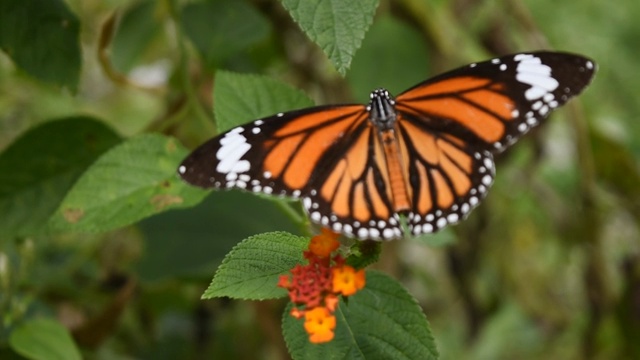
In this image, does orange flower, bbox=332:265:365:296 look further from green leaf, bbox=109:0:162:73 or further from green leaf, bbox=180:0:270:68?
green leaf, bbox=109:0:162:73

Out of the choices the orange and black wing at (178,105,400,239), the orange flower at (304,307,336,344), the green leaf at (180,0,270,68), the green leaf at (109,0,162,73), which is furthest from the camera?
the green leaf at (109,0,162,73)

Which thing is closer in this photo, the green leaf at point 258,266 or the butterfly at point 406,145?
the green leaf at point 258,266

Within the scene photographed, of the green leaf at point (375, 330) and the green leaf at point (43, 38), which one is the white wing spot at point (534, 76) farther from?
the green leaf at point (43, 38)

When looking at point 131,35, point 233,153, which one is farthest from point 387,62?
point 233,153

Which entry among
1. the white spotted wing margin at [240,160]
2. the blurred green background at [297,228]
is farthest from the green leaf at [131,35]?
the white spotted wing margin at [240,160]

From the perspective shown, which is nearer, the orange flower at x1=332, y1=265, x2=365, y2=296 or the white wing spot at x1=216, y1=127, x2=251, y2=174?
the orange flower at x1=332, y1=265, x2=365, y2=296

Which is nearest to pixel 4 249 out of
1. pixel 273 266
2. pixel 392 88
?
pixel 392 88

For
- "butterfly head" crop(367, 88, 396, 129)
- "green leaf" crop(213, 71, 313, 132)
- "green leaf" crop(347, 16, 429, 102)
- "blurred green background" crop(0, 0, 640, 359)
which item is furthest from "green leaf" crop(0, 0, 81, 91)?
"green leaf" crop(347, 16, 429, 102)
